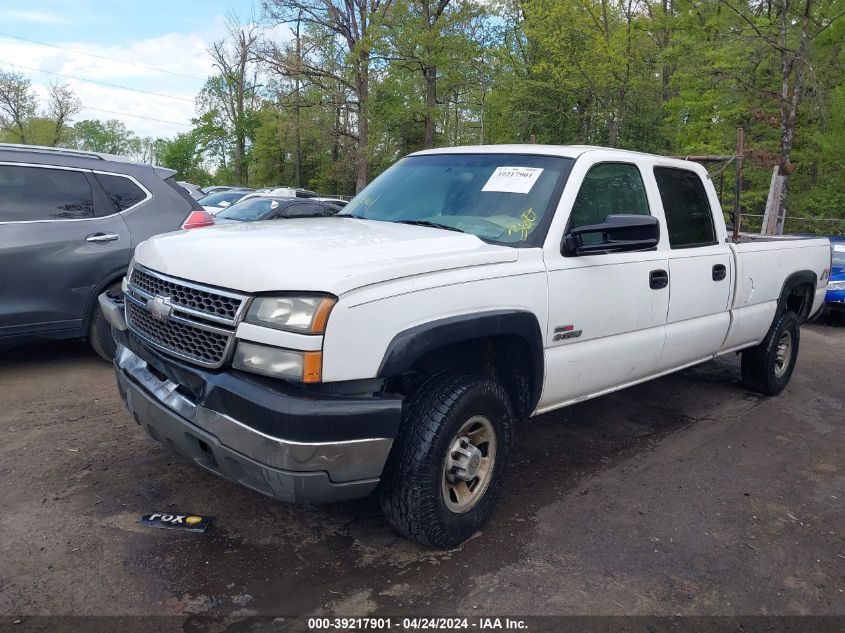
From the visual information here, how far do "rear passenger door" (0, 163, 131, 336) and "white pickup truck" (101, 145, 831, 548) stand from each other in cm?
209

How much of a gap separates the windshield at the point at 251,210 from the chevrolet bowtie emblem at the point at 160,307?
32.0ft

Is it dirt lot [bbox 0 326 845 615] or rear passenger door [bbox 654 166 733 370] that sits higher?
rear passenger door [bbox 654 166 733 370]

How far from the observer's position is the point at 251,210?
13.0m

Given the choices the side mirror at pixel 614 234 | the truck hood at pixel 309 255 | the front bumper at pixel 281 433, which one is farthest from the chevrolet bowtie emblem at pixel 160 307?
the side mirror at pixel 614 234

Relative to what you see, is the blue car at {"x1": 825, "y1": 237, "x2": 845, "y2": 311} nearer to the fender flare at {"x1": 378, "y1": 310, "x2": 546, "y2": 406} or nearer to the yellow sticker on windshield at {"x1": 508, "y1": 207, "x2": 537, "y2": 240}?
the yellow sticker on windshield at {"x1": 508, "y1": 207, "x2": 537, "y2": 240}

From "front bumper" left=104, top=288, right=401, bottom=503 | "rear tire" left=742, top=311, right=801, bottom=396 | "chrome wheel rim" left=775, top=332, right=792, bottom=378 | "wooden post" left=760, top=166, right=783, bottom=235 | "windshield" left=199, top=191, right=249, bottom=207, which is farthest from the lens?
"windshield" left=199, top=191, right=249, bottom=207

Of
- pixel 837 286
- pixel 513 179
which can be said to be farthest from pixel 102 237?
pixel 837 286

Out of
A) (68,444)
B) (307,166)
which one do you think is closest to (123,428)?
(68,444)

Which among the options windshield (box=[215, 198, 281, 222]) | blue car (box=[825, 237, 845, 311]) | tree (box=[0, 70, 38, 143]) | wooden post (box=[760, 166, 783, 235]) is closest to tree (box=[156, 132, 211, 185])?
tree (box=[0, 70, 38, 143])

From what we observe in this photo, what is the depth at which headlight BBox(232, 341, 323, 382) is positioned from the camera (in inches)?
97.6

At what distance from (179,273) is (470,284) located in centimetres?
127

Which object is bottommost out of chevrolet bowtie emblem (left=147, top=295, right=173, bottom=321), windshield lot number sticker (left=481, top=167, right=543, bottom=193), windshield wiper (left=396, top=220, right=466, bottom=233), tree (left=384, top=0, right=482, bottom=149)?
chevrolet bowtie emblem (left=147, top=295, right=173, bottom=321)

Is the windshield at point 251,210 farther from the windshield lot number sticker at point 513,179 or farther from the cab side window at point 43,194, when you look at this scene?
the windshield lot number sticker at point 513,179

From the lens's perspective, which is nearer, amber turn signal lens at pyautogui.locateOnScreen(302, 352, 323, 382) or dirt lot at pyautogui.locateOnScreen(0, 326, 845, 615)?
amber turn signal lens at pyautogui.locateOnScreen(302, 352, 323, 382)
